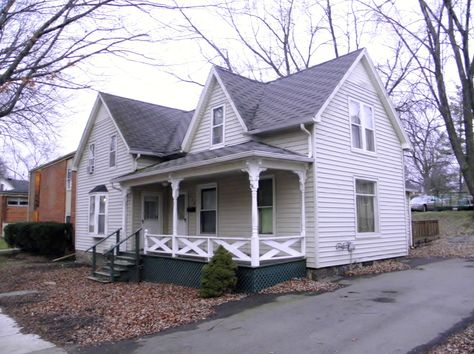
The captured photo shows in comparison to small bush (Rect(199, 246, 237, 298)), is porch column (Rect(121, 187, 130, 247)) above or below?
above

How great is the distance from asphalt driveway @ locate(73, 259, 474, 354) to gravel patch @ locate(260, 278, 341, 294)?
45 cm

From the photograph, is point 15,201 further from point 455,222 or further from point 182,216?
point 455,222

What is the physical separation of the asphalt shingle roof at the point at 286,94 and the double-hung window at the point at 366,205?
322 centimetres

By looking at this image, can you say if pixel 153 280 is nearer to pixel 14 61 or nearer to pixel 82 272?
pixel 82 272

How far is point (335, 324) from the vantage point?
23.9 feet

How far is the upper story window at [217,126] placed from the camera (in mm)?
14953

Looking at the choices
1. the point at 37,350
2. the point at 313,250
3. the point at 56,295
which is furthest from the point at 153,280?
the point at 37,350

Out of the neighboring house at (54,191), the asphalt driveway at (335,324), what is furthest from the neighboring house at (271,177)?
the neighboring house at (54,191)

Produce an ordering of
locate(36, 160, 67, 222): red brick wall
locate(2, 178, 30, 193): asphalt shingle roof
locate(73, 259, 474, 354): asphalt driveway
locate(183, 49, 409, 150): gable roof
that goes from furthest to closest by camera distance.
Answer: locate(2, 178, 30, 193): asphalt shingle roof → locate(36, 160, 67, 222): red brick wall → locate(183, 49, 409, 150): gable roof → locate(73, 259, 474, 354): asphalt driveway

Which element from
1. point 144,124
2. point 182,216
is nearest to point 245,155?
point 182,216

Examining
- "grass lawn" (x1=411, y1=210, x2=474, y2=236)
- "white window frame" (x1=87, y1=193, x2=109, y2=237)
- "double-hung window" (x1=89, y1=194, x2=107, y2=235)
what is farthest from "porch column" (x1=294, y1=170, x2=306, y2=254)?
"grass lawn" (x1=411, y1=210, x2=474, y2=236)

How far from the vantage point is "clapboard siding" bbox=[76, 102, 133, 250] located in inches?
699

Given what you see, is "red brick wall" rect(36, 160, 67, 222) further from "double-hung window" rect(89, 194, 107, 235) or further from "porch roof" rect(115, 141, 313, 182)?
"porch roof" rect(115, 141, 313, 182)

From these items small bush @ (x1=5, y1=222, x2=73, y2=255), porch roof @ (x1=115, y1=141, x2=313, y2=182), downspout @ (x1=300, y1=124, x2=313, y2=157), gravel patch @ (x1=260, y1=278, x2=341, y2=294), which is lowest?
gravel patch @ (x1=260, y1=278, x2=341, y2=294)
